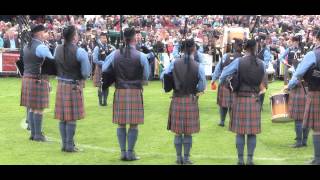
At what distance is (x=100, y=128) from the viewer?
35.1 feet

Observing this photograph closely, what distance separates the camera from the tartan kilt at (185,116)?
7.86 m

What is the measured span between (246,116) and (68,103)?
2.41 meters

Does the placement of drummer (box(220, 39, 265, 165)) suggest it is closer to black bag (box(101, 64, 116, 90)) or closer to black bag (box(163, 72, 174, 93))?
black bag (box(163, 72, 174, 93))

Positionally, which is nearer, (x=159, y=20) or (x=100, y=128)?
(x=100, y=128)

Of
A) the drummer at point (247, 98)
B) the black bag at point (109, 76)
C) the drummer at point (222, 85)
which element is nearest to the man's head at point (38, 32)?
the black bag at point (109, 76)

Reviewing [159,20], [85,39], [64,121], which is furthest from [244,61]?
[159,20]

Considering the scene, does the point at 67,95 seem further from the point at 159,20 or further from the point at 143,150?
the point at 159,20

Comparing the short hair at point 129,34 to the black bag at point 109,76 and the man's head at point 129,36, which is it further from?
the black bag at point 109,76

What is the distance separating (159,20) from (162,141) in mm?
16300

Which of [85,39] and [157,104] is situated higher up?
[85,39]

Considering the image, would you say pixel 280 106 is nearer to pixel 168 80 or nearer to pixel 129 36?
pixel 168 80

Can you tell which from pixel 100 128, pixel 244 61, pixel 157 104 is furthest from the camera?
pixel 157 104

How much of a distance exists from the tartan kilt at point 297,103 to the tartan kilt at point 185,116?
1.81 m

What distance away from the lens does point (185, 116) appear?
311 inches
